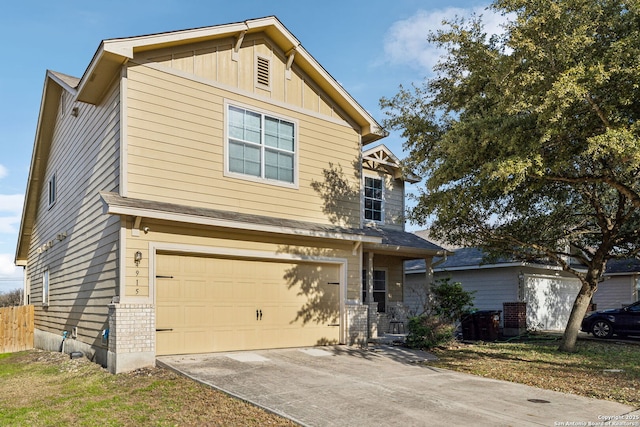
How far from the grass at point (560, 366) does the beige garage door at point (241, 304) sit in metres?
3.27

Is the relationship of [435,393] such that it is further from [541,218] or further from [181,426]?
[541,218]

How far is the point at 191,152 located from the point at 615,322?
16273mm

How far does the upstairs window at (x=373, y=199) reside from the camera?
60.0 ft

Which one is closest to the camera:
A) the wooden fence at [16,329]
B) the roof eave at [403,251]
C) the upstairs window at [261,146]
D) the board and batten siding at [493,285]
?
the upstairs window at [261,146]

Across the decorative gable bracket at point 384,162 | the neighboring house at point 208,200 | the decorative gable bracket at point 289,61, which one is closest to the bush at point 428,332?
the neighboring house at point 208,200

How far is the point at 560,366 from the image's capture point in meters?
11.5

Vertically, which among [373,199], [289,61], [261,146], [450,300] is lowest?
[450,300]

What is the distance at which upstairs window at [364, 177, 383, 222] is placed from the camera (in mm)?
18281

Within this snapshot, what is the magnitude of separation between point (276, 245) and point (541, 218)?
774cm

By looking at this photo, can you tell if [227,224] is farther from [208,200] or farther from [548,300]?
[548,300]

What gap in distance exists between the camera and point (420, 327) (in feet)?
44.4

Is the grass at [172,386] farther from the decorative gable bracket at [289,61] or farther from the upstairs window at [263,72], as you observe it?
the decorative gable bracket at [289,61]

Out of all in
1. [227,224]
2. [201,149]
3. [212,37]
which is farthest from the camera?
[212,37]

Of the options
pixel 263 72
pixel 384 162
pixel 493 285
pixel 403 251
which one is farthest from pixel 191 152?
pixel 493 285
